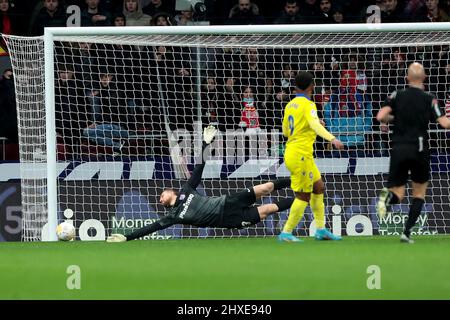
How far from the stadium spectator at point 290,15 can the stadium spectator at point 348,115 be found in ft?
7.49

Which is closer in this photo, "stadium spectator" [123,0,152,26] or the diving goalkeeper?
the diving goalkeeper

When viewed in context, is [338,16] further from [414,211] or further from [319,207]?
[414,211]

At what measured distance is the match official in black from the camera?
13195 mm

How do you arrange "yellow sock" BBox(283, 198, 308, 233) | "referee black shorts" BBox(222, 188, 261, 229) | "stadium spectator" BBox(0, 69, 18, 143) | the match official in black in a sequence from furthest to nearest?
1. "stadium spectator" BBox(0, 69, 18, 143)
2. "referee black shorts" BBox(222, 188, 261, 229)
3. "yellow sock" BBox(283, 198, 308, 233)
4. the match official in black

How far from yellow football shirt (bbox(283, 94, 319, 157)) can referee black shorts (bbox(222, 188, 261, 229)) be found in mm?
1438

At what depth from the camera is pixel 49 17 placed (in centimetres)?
2036

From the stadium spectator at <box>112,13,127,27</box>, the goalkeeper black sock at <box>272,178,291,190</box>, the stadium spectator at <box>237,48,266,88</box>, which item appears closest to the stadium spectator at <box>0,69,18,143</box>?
the stadium spectator at <box>112,13,127,27</box>

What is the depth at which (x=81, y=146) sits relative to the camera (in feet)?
59.5

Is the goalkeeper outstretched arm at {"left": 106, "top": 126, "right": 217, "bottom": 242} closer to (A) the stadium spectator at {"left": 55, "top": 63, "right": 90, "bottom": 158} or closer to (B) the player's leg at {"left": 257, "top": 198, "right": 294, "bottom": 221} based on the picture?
(B) the player's leg at {"left": 257, "top": 198, "right": 294, "bottom": 221}

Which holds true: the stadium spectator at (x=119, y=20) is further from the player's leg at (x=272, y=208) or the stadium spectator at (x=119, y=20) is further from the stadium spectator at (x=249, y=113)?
the player's leg at (x=272, y=208)

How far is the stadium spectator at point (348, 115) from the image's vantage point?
58.4ft

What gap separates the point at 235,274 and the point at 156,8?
9.75 meters

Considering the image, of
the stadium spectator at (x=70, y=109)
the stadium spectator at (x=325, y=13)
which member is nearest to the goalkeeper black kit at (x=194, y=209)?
the stadium spectator at (x=70, y=109)

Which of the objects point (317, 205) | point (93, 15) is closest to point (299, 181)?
point (317, 205)
